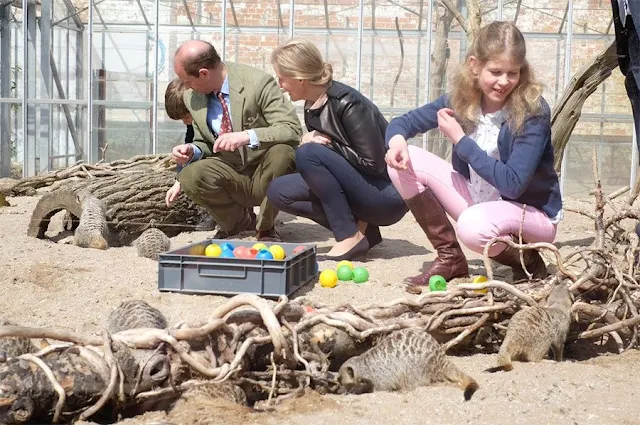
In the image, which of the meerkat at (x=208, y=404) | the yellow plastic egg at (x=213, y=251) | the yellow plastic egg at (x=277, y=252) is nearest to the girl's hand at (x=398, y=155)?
the yellow plastic egg at (x=277, y=252)

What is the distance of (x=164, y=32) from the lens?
38.4 ft

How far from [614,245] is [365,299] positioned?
42.6 inches

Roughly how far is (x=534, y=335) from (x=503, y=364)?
173mm

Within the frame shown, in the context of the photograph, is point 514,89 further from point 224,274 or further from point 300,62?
point 224,274

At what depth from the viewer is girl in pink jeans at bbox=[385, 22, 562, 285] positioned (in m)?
3.70

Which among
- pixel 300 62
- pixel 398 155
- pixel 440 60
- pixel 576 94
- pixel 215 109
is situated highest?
pixel 440 60

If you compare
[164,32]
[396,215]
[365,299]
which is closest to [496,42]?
[365,299]

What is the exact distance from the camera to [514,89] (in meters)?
3.79

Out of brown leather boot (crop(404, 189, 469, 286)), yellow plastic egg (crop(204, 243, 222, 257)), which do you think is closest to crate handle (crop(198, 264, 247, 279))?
yellow plastic egg (crop(204, 243, 222, 257))

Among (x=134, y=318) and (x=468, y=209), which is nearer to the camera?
(x=134, y=318)

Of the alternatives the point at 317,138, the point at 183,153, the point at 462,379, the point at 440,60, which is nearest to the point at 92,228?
the point at 183,153

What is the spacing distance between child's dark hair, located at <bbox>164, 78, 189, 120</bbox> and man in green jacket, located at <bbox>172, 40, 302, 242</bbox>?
0.14 m

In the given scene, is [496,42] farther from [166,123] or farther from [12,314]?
[166,123]

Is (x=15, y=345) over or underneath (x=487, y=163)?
underneath
